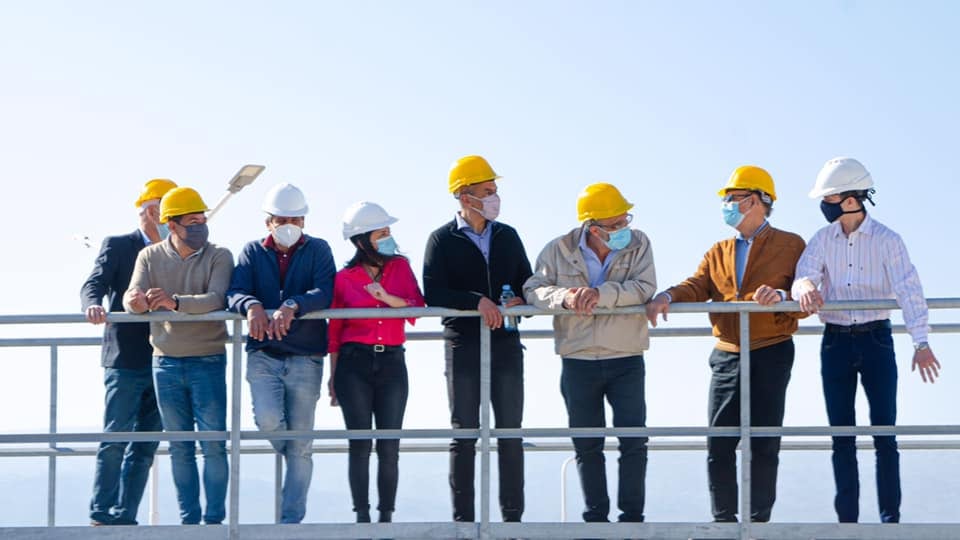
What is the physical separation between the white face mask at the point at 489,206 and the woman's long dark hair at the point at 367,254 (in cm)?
63

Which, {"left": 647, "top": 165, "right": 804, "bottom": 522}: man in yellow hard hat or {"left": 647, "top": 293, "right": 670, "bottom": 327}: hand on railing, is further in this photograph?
{"left": 647, "top": 165, "right": 804, "bottom": 522}: man in yellow hard hat

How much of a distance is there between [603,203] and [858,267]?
1.59 meters

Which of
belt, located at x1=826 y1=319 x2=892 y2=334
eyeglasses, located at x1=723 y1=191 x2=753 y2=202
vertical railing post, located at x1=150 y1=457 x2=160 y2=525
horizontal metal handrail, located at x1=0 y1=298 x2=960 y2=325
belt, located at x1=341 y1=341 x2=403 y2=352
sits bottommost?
vertical railing post, located at x1=150 y1=457 x2=160 y2=525

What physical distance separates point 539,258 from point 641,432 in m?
1.30

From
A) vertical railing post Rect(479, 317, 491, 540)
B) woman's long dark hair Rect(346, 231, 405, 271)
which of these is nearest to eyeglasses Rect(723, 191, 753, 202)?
vertical railing post Rect(479, 317, 491, 540)

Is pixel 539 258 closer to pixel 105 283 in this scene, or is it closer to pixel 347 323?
pixel 347 323

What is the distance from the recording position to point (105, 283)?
10977mm

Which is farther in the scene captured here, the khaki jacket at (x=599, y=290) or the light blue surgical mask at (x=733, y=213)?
the light blue surgical mask at (x=733, y=213)

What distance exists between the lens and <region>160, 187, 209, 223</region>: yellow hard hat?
10688 mm

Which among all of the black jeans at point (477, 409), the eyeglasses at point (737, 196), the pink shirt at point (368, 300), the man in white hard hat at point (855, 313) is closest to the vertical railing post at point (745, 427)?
the man in white hard hat at point (855, 313)

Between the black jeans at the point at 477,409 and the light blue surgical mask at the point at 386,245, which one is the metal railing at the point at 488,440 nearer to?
the black jeans at the point at 477,409

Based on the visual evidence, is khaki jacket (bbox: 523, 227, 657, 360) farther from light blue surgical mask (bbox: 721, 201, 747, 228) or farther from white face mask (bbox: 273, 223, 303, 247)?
white face mask (bbox: 273, 223, 303, 247)

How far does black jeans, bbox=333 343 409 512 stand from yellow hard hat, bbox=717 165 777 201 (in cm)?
234

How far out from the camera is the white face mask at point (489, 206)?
34.5 ft
